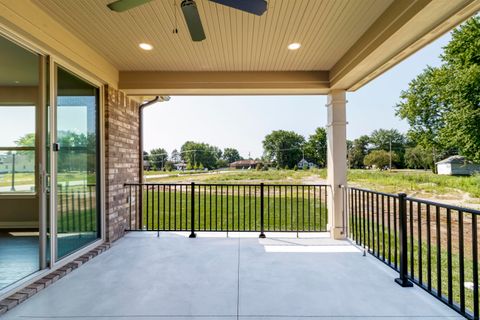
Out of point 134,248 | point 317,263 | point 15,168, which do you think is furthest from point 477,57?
point 15,168

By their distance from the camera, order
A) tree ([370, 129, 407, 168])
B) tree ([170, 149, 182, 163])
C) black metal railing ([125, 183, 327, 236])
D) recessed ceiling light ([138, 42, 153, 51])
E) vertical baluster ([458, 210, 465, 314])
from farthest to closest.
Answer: tree ([370, 129, 407, 168]), tree ([170, 149, 182, 163]), black metal railing ([125, 183, 327, 236]), recessed ceiling light ([138, 42, 153, 51]), vertical baluster ([458, 210, 465, 314])

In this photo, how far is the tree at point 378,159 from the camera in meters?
17.0

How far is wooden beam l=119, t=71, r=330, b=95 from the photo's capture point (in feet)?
13.4

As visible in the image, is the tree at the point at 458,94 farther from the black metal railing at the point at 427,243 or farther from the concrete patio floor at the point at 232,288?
the concrete patio floor at the point at 232,288

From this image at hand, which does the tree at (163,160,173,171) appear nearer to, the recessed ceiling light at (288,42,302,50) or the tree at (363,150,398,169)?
the recessed ceiling light at (288,42,302,50)

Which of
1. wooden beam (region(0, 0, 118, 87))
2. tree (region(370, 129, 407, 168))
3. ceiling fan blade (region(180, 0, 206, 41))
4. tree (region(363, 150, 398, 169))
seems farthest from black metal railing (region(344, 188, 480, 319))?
tree (region(370, 129, 407, 168))

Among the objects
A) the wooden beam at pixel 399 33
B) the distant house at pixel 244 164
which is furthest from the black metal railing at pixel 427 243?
the distant house at pixel 244 164

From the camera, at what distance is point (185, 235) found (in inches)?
167

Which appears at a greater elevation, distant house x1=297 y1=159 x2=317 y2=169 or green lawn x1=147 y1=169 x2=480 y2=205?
distant house x1=297 y1=159 x2=317 y2=169

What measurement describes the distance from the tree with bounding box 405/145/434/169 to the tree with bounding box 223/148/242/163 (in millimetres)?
10406

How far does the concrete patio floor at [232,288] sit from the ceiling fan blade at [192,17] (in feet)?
6.94

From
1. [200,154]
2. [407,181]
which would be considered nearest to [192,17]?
[200,154]

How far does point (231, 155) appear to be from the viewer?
14.2 meters

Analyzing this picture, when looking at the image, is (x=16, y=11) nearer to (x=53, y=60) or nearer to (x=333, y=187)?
(x=53, y=60)
